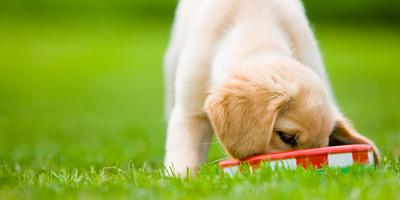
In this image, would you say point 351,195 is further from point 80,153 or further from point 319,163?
point 80,153

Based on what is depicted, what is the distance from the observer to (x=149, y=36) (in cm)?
2678

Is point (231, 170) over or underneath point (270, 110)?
underneath

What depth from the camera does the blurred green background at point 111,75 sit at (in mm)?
6934

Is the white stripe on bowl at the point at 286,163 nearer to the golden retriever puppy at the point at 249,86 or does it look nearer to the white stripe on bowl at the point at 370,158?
the golden retriever puppy at the point at 249,86

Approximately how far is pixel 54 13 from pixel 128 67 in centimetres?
1197

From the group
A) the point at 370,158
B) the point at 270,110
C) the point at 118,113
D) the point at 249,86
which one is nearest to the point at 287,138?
the point at 270,110

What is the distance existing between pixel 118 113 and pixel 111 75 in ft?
22.5

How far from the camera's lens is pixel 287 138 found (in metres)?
4.20

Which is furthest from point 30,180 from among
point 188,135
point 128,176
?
point 188,135

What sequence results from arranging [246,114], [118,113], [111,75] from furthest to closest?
[111,75]
[118,113]
[246,114]

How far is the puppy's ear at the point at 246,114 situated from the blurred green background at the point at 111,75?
114 cm

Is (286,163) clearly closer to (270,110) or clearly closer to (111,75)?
(270,110)

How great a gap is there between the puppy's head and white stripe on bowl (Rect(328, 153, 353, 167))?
31 centimetres

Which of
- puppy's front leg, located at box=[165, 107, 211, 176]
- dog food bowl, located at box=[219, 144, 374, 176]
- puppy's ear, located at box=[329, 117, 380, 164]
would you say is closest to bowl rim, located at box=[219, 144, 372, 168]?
dog food bowl, located at box=[219, 144, 374, 176]
